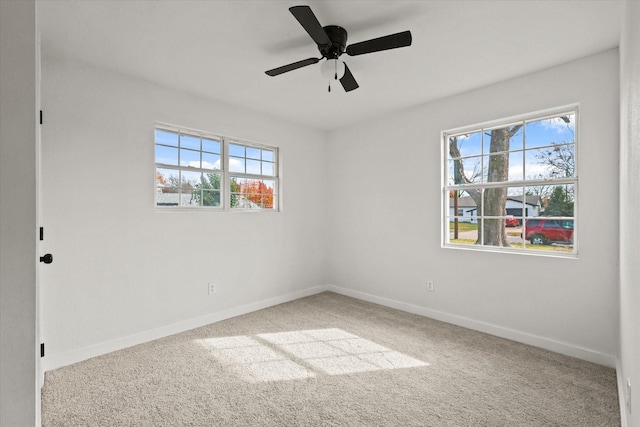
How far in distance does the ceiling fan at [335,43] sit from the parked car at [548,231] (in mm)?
2189

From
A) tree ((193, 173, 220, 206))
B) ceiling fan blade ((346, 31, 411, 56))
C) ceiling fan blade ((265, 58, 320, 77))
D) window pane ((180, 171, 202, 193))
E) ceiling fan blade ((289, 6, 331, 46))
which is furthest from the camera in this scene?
tree ((193, 173, 220, 206))

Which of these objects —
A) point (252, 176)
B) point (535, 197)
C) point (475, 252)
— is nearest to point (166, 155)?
point (252, 176)

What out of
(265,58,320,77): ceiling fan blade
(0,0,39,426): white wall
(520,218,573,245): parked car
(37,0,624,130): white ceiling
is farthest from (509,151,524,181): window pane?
(0,0,39,426): white wall

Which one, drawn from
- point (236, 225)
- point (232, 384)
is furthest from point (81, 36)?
point (232, 384)

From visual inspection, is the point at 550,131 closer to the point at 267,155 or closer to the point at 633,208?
the point at 633,208

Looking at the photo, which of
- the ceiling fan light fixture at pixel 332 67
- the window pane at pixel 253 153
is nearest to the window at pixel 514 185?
the ceiling fan light fixture at pixel 332 67

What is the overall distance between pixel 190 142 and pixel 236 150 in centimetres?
58

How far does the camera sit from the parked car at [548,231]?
2.89 metres

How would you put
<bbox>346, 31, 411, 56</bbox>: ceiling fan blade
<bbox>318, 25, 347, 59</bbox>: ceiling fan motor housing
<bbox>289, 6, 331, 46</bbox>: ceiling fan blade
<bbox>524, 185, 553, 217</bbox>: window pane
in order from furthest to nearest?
<bbox>524, 185, 553, 217</bbox>: window pane
<bbox>318, 25, 347, 59</bbox>: ceiling fan motor housing
<bbox>346, 31, 411, 56</bbox>: ceiling fan blade
<bbox>289, 6, 331, 46</bbox>: ceiling fan blade

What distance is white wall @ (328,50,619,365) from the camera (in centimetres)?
259

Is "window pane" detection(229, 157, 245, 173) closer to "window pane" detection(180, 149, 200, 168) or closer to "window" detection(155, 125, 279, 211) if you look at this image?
"window" detection(155, 125, 279, 211)

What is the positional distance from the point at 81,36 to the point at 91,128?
0.76 meters

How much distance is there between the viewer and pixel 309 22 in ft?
5.93

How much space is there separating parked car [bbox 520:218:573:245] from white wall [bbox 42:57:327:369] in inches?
117
